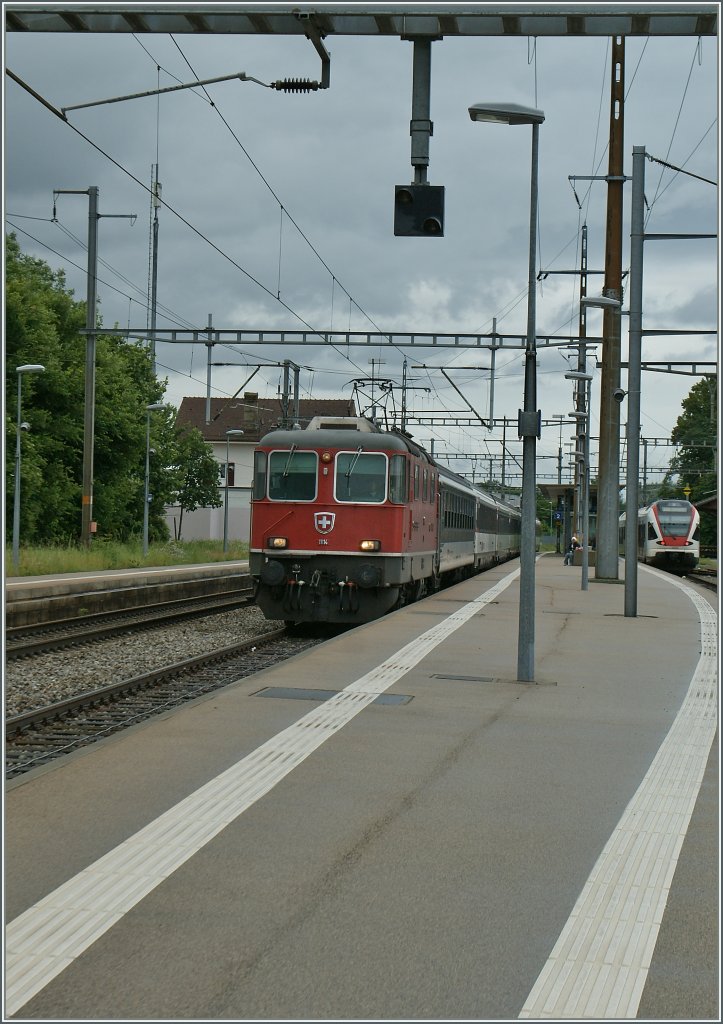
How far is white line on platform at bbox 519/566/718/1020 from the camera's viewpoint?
4211 mm

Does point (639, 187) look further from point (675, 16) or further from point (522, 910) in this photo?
point (522, 910)

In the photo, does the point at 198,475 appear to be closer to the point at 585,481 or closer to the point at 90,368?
the point at 90,368

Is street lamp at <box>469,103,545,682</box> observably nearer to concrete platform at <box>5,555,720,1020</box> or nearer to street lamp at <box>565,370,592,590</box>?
A: concrete platform at <box>5,555,720,1020</box>

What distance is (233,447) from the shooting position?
301 feet

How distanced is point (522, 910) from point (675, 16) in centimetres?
597

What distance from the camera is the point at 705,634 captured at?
58.3 feet

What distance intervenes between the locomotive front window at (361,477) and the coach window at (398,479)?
12 cm

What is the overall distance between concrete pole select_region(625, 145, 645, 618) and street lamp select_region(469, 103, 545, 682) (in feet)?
25.1

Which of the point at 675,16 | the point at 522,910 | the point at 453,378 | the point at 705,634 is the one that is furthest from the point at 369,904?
the point at 453,378

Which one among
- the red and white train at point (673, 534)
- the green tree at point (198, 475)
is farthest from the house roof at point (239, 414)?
the red and white train at point (673, 534)

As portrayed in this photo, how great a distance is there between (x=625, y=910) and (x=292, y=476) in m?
14.4

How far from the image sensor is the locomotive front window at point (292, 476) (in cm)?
1908

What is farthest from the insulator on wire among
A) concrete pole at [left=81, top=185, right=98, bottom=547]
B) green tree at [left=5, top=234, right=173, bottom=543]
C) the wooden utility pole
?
green tree at [left=5, top=234, right=173, bottom=543]

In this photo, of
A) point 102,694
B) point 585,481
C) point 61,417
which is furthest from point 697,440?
point 102,694
